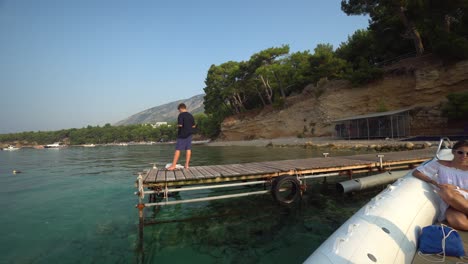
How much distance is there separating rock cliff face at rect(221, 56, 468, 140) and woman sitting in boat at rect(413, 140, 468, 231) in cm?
2693

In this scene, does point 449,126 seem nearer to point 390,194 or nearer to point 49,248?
point 390,194

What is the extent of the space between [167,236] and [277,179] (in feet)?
10.7

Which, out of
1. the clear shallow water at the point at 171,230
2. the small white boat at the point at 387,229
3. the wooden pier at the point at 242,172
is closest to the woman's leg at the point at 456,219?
the small white boat at the point at 387,229

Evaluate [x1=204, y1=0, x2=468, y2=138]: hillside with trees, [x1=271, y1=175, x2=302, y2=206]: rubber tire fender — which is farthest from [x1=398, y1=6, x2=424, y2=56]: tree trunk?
[x1=271, y1=175, x2=302, y2=206]: rubber tire fender

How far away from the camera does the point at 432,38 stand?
89.8 ft

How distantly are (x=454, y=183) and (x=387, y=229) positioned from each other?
Result: 146cm

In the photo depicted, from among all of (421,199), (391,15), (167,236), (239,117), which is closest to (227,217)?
(167,236)

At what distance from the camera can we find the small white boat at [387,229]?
2.38 meters

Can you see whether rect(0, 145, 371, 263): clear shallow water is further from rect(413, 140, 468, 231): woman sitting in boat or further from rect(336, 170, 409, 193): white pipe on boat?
rect(413, 140, 468, 231): woman sitting in boat

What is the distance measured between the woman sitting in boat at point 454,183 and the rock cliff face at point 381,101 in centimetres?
2693

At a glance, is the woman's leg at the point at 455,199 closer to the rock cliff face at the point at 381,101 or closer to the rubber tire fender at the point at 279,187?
the rubber tire fender at the point at 279,187

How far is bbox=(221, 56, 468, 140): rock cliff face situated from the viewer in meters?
25.4

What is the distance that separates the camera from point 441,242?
2.40 metres

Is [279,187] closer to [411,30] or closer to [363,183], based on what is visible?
[363,183]
